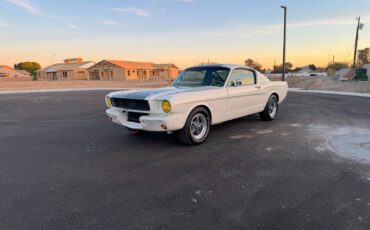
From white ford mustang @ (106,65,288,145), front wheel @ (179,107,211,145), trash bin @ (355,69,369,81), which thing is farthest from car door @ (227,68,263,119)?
trash bin @ (355,69,369,81)

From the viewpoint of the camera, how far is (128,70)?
55.7 metres

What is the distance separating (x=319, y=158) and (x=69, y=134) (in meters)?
5.61

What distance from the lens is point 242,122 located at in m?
7.37

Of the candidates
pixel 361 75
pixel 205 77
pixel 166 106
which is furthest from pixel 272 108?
pixel 361 75

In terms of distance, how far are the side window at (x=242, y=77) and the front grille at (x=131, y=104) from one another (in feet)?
7.09

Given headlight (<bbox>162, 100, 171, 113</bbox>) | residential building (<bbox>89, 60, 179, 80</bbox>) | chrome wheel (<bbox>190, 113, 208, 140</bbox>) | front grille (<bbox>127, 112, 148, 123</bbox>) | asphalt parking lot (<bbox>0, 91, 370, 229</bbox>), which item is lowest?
asphalt parking lot (<bbox>0, 91, 370, 229</bbox>)

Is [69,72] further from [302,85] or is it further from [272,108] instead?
[272,108]

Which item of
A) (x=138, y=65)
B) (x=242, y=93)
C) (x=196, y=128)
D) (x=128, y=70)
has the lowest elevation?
(x=196, y=128)

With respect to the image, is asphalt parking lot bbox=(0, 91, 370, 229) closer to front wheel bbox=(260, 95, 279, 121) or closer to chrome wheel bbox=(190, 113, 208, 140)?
chrome wheel bbox=(190, 113, 208, 140)

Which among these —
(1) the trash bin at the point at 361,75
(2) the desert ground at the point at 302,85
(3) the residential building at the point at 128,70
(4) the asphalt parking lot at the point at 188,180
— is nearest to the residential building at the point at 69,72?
(3) the residential building at the point at 128,70

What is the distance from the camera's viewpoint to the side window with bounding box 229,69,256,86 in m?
5.93

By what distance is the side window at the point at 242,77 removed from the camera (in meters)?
5.93

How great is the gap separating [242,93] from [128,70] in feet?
172

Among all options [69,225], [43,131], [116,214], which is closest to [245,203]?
[116,214]
